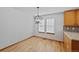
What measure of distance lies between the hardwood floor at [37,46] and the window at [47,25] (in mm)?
216

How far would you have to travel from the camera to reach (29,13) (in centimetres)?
191

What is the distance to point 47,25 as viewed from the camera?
1918 mm

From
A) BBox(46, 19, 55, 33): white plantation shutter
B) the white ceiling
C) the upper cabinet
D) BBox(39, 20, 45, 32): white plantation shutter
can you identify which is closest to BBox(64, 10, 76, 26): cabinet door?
the upper cabinet

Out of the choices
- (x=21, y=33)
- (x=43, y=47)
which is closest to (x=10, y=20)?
(x=21, y=33)

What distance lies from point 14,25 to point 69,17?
4.12ft

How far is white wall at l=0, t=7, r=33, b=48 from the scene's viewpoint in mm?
1938

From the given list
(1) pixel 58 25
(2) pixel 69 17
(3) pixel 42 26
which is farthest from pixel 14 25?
(2) pixel 69 17

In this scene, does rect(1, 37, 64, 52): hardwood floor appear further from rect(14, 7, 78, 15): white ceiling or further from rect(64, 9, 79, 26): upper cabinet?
rect(14, 7, 78, 15): white ceiling

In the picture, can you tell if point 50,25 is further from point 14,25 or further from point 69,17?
point 14,25

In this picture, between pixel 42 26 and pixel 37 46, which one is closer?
pixel 42 26

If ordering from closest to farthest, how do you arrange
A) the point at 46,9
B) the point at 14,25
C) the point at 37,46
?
the point at 46,9
the point at 37,46
the point at 14,25

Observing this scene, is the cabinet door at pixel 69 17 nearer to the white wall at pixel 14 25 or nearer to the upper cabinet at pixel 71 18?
the upper cabinet at pixel 71 18
